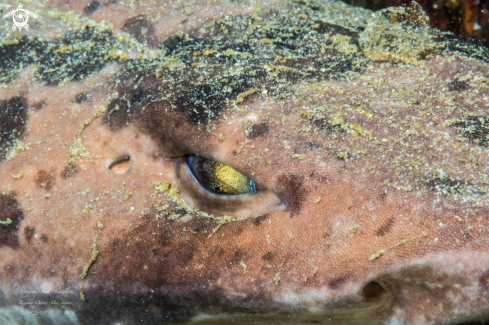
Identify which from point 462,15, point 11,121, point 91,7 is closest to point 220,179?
point 11,121

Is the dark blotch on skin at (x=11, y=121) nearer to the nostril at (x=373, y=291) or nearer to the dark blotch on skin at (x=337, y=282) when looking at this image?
the dark blotch on skin at (x=337, y=282)

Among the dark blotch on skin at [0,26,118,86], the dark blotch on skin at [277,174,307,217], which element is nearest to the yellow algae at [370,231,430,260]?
the dark blotch on skin at [277,174,307,217]

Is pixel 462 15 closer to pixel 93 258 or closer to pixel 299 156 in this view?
pixel 299 156

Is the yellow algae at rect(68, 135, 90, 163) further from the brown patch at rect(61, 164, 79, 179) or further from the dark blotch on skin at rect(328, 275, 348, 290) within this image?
the dark blotch on skin at rect(328, 275, 348, 290)

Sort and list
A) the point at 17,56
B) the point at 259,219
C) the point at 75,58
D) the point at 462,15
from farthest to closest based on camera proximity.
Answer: the point at 462,15 → the point at 17,56 → the point at 75,58 → the point at 259,219

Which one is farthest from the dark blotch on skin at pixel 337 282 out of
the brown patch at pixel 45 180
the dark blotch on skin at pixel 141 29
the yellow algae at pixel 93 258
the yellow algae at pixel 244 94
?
the dark blotch on skin at pixel 141 29

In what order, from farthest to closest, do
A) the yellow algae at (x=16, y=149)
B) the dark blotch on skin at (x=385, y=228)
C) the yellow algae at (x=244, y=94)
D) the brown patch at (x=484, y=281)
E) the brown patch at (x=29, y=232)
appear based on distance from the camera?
the yellow algae at (x=16, y=149)
the brown patch at (x=29, y=232)
the yellow algae at (x=244, y=94)
the dark blotch on skin at (x=385, y=228)
the brown patch at (x=484, y=281)
